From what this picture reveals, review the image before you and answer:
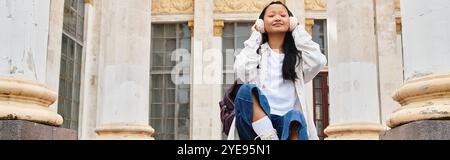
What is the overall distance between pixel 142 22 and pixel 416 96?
12.7 m

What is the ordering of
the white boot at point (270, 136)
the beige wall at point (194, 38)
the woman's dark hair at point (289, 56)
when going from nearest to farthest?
the white boot at point (270, 136)
the woman's dark hair at point (289, 56)
the beige wall at point (194, 38)

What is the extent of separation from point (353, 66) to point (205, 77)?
49.0 ft

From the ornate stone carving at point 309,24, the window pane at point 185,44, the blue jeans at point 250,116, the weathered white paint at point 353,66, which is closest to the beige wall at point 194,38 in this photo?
the ornate stone carving at point 309,24

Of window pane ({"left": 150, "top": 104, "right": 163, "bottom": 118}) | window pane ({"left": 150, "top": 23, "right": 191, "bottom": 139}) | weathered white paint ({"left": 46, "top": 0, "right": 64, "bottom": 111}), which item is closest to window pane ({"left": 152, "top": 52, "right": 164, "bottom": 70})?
window pane ({"left": 150, "top": 23, "right": 191, "bottom": 139})

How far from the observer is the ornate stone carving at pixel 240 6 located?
1336 inches

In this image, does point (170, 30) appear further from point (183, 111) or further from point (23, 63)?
point (23, 63)

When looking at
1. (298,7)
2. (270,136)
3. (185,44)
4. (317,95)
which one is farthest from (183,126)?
(270,136)

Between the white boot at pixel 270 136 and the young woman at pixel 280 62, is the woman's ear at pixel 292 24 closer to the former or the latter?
the young woman at pixel 280 62

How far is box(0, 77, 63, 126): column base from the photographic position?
9.61 meters

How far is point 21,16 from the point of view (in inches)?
402

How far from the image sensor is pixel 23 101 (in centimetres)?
998

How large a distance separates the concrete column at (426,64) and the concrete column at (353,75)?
370 inches
